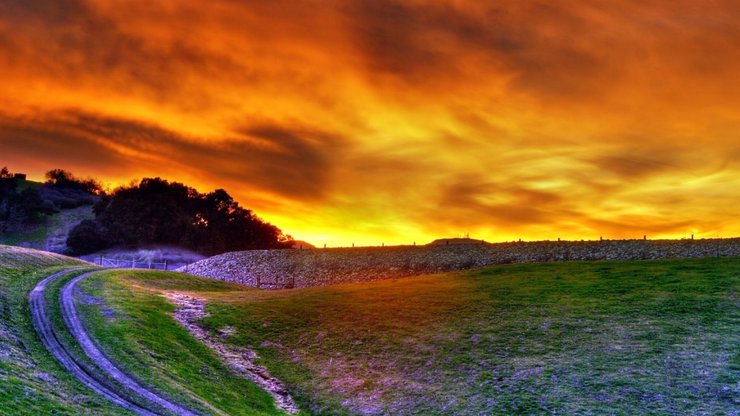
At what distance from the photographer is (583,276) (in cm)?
5534

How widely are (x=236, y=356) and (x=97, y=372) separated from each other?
14.0 m

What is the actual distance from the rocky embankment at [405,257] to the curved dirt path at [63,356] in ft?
178

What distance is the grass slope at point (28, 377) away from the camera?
21453 mm

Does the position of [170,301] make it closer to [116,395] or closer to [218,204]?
[116,395]

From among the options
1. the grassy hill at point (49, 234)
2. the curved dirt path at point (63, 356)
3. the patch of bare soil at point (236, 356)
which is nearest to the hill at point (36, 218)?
the grassy hill at point (49, 234)

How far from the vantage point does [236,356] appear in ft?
140

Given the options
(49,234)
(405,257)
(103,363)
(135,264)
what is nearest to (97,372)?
(103,363)

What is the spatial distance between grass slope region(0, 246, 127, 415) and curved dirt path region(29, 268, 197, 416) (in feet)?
2.05

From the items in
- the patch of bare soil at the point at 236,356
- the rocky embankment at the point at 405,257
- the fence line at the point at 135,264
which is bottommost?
the patch of bare soil at the point at 236,356

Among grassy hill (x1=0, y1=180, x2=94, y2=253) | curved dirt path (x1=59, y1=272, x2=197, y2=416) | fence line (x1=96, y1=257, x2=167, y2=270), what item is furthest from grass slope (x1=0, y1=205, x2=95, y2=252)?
curved dirt path (x1=59, y1=272, x2=197, y2=416)

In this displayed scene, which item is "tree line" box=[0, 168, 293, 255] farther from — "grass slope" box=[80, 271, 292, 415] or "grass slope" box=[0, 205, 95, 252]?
"grass slope" box=[80, 271, 292, 415]

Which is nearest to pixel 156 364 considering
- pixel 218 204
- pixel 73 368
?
pixel 73 368

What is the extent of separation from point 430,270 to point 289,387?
52.2 metres

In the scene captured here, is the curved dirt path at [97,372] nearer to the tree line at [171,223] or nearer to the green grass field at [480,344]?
the green grass field at [480,344]
